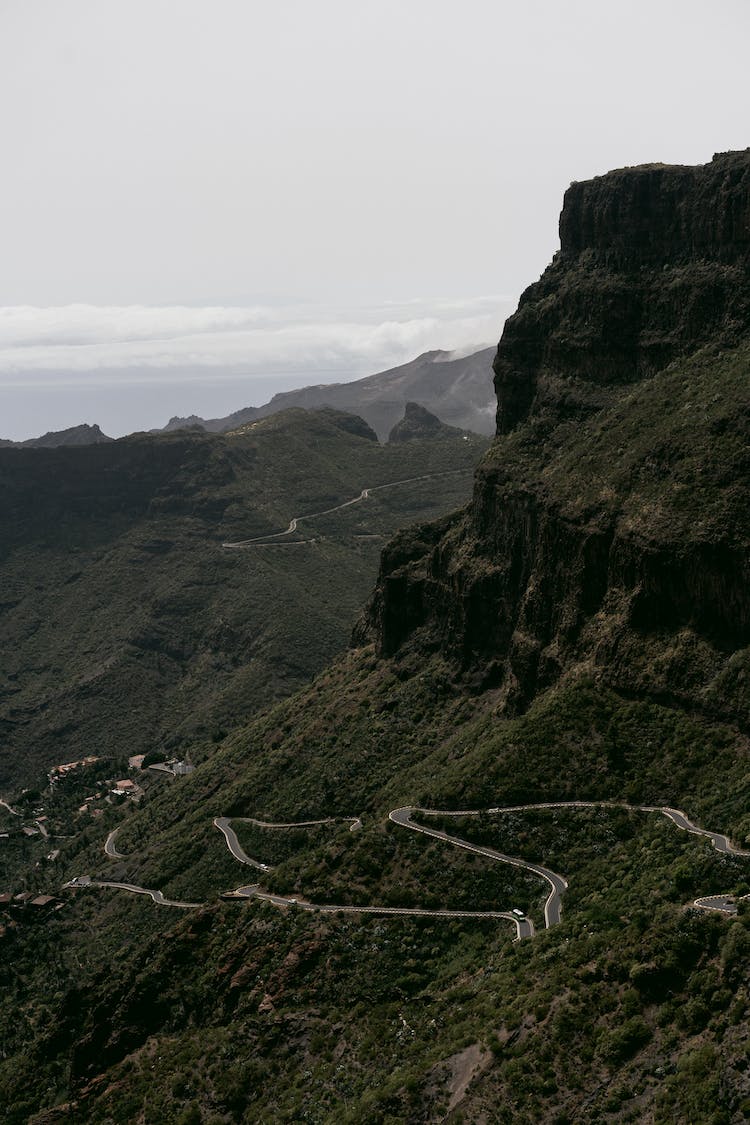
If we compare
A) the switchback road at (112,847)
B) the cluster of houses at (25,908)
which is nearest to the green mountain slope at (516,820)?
the switchback road at (112,847)

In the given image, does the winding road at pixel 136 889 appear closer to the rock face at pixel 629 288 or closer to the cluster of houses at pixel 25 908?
the cluster of houses at pixel 25 908

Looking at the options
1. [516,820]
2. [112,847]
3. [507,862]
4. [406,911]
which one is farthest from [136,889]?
[507,862]

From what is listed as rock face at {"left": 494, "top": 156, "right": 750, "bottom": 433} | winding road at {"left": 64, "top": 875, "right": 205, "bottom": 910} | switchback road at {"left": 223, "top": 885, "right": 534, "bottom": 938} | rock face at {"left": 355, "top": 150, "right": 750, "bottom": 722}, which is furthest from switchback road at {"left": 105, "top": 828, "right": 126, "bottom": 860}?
rock face at {"left": 494, "top": 156, "right": 750, "bottom": 433}

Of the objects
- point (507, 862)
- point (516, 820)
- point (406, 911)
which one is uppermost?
point (516, 820)

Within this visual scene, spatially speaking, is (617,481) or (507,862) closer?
→ (507,862)

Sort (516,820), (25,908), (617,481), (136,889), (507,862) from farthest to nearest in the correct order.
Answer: (25,908) < (136,889) < (617,481) < (516,820) < (507,862)

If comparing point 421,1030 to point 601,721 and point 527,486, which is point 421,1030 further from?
point 527,486

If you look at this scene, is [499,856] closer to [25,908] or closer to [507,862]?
[507,862]

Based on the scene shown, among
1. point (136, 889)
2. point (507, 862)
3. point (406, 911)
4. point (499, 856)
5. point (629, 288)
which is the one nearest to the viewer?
point (406, 911)

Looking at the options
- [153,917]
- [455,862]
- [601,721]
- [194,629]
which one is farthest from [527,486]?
[194,629]

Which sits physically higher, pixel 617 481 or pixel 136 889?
pixel 617 481
